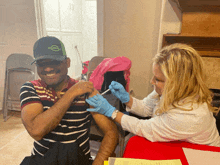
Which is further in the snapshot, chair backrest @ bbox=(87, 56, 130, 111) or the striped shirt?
chair backrest @ bbox=(87, 56, 130, 111)

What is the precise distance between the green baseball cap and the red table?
22.7 inches

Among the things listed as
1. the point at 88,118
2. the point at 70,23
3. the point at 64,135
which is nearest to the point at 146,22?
the point at 70,23

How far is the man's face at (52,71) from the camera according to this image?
0.77 m

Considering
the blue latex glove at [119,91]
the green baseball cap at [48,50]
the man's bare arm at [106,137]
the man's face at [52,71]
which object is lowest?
the man's bare arm at [106,137]

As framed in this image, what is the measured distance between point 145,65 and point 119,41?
39 cm

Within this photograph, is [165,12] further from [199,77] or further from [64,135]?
[64,135]

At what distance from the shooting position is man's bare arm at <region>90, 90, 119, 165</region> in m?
0.90

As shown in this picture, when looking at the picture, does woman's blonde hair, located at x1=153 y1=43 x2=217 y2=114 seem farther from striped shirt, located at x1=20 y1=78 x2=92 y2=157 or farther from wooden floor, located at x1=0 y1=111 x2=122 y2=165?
wooden floor, located at x1=0 y1=111 x2=122 y2=165

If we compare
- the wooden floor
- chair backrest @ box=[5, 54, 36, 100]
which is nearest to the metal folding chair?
chair backrest @ box=[5, 54, 36, 100]

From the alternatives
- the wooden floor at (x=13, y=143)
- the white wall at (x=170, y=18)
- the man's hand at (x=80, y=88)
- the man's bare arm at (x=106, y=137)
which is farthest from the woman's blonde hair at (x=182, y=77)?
the white wall at (x=170, y=18)

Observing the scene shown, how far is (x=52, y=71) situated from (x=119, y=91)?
0.69 metres

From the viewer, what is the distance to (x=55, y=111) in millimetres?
794

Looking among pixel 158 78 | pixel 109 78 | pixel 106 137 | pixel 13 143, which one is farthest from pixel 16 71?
pixel 158 78

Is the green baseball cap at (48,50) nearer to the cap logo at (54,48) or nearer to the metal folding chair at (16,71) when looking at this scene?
the cap logo at (54,48)
